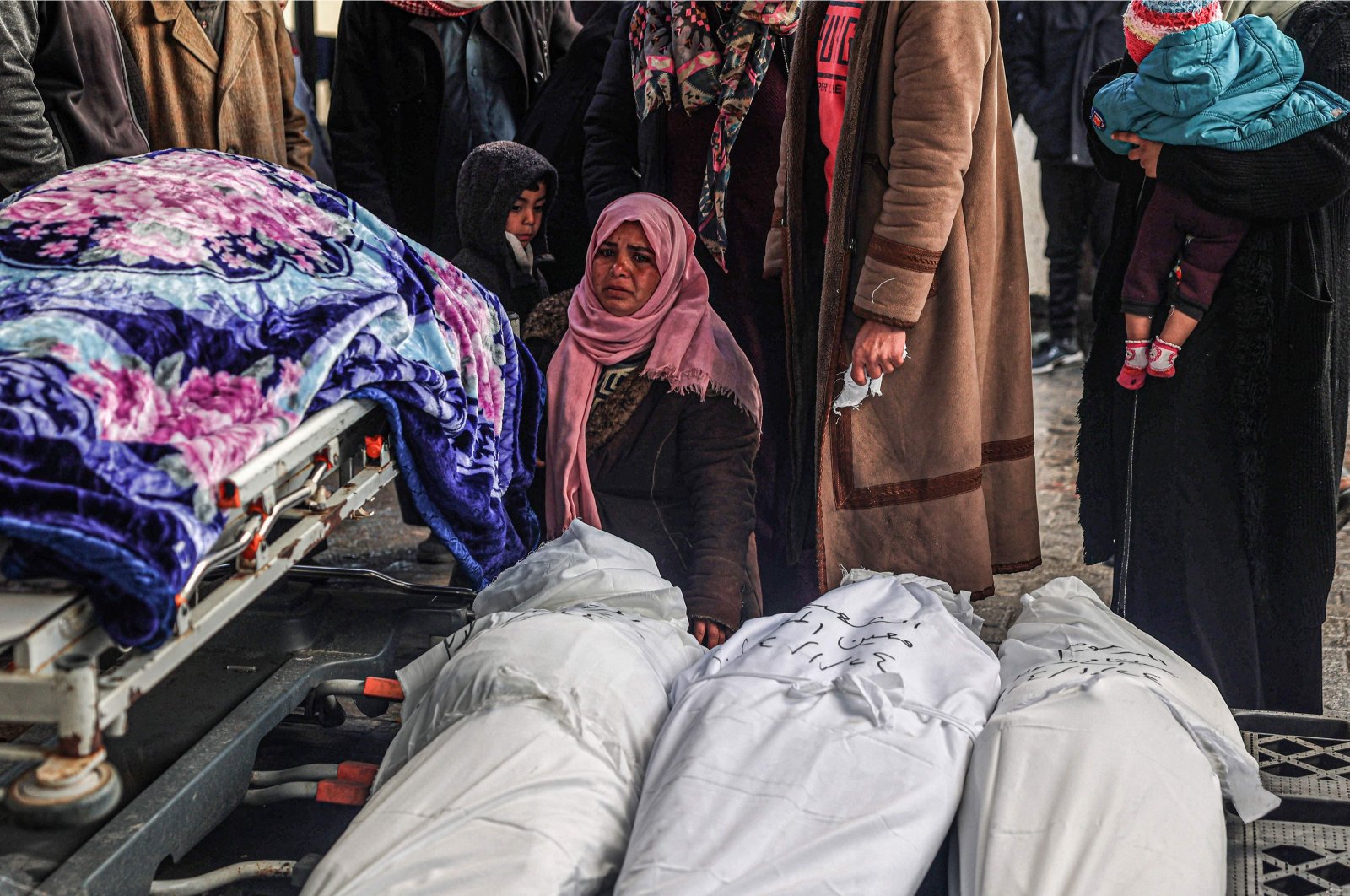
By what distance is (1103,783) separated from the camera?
1.62 m

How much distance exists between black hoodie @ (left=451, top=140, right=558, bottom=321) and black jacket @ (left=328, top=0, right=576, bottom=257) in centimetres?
28

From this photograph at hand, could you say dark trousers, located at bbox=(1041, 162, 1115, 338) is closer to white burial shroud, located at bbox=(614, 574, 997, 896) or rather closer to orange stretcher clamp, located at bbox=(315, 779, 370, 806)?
white burial shroud, located at bbox=(614, 574, 997, 896)

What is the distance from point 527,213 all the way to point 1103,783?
2175mm

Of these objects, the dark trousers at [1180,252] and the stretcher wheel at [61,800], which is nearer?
the stretcher wheel at [61,800]

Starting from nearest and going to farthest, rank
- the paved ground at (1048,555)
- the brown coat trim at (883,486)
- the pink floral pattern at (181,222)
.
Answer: the pink floral pattern at (181,222) < the brown coat trim at (883,486) < the paved ground at (1048,555)

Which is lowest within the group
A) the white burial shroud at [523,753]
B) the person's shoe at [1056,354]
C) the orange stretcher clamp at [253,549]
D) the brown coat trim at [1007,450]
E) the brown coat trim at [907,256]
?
the person's shoe at [1056,354]

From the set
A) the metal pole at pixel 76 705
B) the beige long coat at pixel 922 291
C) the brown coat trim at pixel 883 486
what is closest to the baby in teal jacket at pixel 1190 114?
the beige long coat at pixel 922 291

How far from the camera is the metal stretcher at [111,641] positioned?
1.38 m

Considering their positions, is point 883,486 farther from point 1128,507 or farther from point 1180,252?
point 1180,252

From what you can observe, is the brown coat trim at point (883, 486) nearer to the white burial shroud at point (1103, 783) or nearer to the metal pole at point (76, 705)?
the white burial shroud at point (1103, 783)

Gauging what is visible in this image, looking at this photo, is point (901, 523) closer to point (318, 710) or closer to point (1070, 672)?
point (1070, 672)

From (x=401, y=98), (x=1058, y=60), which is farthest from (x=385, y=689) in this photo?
(x=1058, y=60)

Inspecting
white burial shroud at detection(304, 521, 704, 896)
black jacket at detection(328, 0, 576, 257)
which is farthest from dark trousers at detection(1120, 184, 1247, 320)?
black jacket at detection(328, 0, 576, 257)

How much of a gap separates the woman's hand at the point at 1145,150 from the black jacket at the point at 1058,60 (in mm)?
2845
